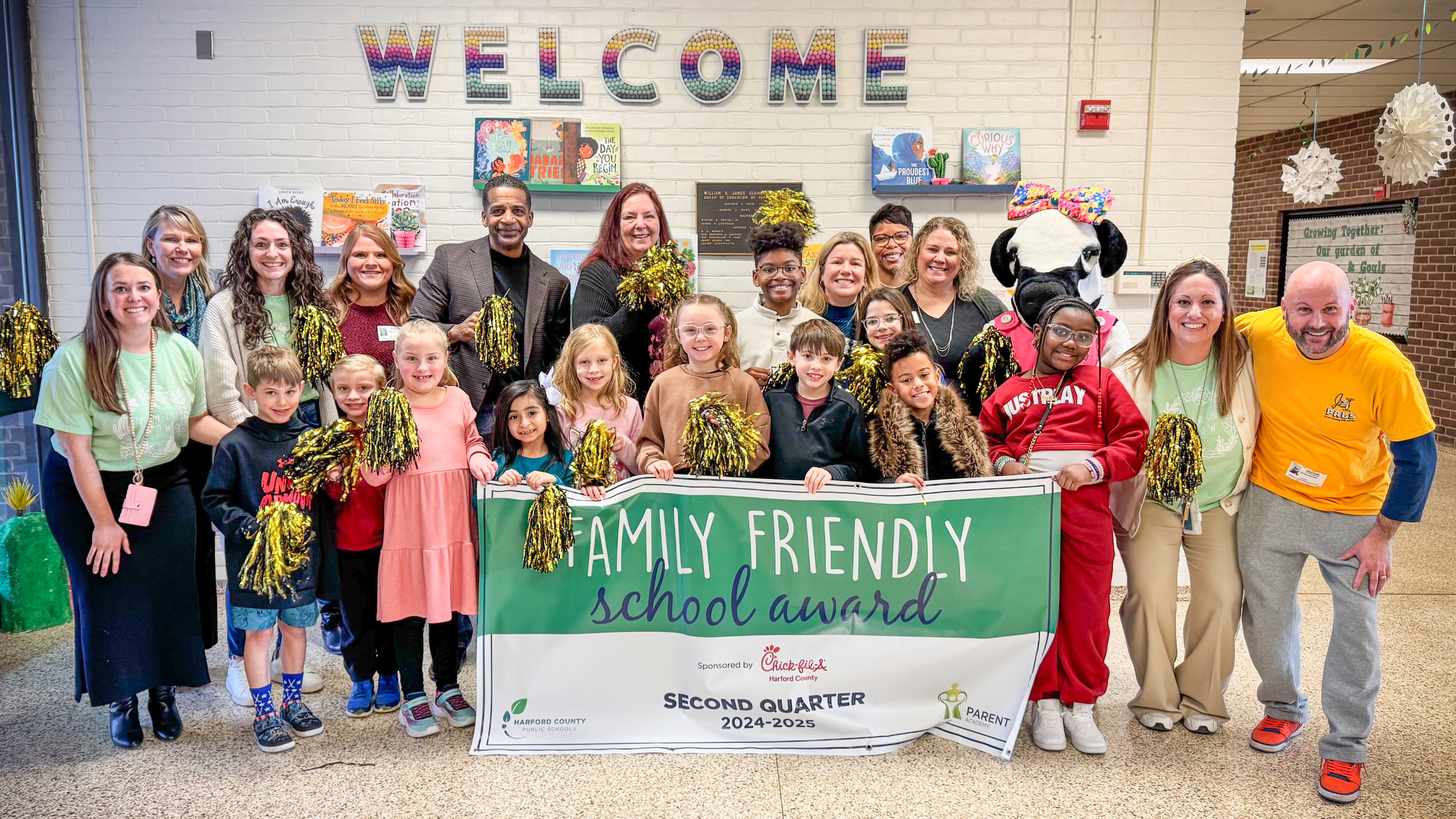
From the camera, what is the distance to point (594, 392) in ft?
9.29

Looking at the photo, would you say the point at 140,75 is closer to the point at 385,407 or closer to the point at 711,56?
the point at 711,56

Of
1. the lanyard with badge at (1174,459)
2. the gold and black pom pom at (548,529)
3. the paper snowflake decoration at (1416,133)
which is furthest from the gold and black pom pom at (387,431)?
the paper snowflake decoration at (1416,133)

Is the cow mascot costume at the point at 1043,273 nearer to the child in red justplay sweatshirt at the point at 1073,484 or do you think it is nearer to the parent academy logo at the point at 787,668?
the child in red justplay sweatshirt at the point at 1073,484

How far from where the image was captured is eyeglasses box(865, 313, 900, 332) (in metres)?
2.80

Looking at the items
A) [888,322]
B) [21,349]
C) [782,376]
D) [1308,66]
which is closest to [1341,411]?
[888,322]

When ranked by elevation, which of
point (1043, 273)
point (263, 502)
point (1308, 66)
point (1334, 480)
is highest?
point (1308, 66)

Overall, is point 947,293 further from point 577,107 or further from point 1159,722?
point 577,107

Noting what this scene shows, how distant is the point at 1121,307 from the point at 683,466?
294 cm

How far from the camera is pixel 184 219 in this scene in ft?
9.19

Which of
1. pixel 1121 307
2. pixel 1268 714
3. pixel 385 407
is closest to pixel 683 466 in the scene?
pixel 385 407

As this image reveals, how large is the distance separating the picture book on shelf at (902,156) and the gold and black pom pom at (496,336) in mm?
2245

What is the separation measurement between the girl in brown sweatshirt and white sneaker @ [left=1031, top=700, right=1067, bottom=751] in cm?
114

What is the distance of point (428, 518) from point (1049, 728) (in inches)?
77.6

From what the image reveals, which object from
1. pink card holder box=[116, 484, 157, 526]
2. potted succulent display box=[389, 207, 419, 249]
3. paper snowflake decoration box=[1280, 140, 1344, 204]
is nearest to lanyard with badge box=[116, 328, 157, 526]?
pink card holder box=[116, 484, 157, 526]
